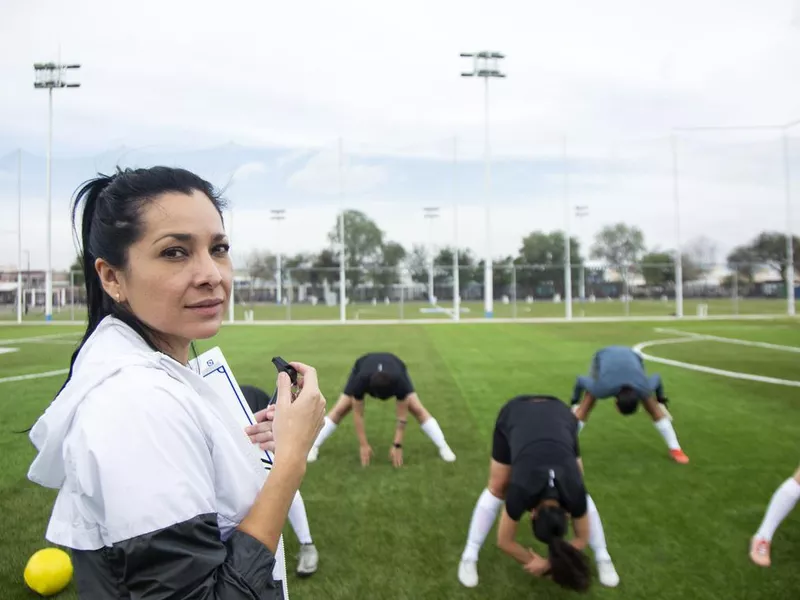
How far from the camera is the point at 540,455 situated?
354cm

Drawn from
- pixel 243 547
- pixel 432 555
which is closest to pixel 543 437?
pixel 432 555

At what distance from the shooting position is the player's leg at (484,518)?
13.2 ft

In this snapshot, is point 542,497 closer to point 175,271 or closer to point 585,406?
point 175,271

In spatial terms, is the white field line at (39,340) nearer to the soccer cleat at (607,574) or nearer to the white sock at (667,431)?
the white sock at (667,431)

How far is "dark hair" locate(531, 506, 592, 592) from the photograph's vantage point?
3178 millimetres

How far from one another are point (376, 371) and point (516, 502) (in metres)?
2.85

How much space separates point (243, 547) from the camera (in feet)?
3.64

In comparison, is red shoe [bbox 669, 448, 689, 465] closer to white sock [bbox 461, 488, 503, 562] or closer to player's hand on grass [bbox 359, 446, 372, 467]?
white sock [bbox 461, 488, 503, 562]

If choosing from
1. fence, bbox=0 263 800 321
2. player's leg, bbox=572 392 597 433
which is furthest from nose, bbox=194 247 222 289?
fence, bbox=0 263 800 321

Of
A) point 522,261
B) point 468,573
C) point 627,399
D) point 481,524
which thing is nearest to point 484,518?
point 481,524

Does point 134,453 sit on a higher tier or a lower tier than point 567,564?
higher

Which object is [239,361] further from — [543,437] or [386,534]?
[543,437]

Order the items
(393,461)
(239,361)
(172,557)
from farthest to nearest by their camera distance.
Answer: (239,361) → (393,461) → (172,557)

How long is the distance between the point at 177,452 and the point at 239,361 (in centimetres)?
1426
